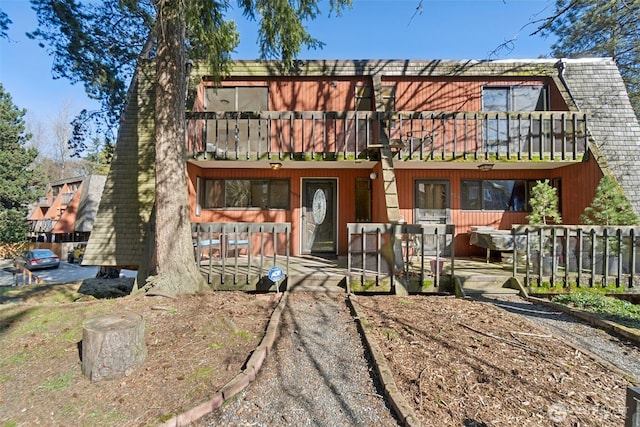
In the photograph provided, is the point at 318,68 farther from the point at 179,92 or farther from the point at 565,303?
the point at 565,303

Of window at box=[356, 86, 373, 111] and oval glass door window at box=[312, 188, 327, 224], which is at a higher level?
window at box=[356, 86, 373, 111]

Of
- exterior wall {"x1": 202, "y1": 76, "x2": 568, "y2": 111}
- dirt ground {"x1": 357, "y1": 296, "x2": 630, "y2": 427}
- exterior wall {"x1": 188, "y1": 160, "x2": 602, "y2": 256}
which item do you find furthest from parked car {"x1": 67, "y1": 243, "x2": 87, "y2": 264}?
dirt ground {"x1": 357, "y1": 296, "x2": 630, "y2": 427}

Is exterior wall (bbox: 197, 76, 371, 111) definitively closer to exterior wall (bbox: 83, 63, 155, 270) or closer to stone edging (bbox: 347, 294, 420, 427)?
exterior wall (bbox: 83, 63, 155, 270)

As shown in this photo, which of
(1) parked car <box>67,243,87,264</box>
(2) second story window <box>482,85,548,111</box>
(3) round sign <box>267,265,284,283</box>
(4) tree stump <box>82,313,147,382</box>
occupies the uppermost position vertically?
(2) second story window <box>482,85,548,111</box>

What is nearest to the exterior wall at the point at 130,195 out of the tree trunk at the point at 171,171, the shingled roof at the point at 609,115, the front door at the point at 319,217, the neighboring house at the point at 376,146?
the neighboring house at the point at 376,146

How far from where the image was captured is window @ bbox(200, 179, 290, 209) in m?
9.57

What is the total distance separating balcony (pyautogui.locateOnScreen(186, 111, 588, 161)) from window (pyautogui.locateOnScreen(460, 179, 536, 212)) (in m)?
1.73

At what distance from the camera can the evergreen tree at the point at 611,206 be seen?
6.71 metres

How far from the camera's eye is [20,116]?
88.0 feet

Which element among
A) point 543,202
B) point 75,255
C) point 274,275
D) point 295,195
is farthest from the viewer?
point 75,255

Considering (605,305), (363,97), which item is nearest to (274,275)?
(605,305)

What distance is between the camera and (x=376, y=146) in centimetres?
761

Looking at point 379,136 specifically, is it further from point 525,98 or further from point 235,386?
point 235,386

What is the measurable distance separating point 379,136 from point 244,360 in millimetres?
6495
